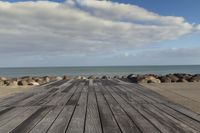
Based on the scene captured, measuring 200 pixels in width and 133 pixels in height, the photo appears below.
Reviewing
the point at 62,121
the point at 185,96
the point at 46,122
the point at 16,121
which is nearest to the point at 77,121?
the point at 62,121

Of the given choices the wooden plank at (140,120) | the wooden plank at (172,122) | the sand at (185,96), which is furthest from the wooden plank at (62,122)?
the sand at (185,96)

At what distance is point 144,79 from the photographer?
18781 mm

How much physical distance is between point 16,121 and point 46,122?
0.69 m

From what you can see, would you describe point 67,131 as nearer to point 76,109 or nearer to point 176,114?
point 76,109

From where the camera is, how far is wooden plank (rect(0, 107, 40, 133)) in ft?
16.8

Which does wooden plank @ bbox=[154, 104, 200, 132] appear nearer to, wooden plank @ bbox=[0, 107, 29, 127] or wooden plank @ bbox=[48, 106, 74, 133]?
wooden plank @ bbox=[48, 106, 74, 133]

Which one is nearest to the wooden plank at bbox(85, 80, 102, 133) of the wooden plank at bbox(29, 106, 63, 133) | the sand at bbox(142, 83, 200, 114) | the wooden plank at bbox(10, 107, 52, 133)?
the wooden plank at bbox(29, 106, 63, 133)

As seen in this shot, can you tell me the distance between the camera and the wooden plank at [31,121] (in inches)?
199

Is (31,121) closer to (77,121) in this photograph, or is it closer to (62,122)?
(62,122)

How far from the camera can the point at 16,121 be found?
5805 millimetres

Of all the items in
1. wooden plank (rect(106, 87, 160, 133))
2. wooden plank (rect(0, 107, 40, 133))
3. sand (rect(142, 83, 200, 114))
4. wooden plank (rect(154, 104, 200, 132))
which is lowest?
sand (rect(142, 83, 200, 114))

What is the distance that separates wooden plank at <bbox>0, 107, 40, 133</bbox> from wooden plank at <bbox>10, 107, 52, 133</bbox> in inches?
4.0

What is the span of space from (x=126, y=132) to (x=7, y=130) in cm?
218

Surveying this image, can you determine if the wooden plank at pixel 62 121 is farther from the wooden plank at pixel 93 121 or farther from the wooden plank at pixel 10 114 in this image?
the wooden plank at pixel 10 114
